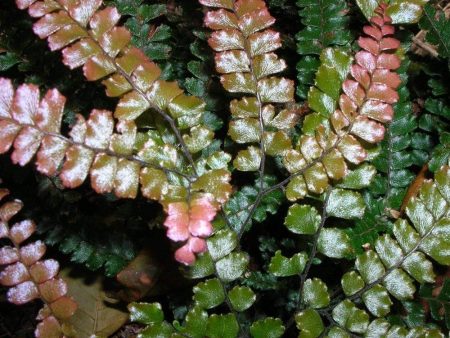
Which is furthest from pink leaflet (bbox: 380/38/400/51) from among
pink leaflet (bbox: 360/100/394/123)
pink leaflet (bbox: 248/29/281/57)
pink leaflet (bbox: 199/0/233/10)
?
pink leaflet (bbox: 199/0/233/10)

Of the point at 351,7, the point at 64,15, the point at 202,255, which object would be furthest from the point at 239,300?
the point at 351,7

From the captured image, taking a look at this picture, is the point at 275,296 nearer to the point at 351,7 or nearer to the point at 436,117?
the point at 436,117

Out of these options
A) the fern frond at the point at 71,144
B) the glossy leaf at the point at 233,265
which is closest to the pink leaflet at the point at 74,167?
the fern frond at the point at 71,144

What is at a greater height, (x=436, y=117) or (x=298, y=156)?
(x=298, y=156)

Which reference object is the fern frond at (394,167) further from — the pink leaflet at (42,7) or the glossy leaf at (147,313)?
the pink leaflet at (42,7)

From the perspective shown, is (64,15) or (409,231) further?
(409,231)

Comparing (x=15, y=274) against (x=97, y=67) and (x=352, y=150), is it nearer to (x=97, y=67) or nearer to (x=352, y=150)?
(x=97, y=67)

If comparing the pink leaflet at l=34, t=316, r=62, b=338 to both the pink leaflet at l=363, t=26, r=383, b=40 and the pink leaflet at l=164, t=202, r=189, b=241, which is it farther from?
the pink leaflet at l=363, t=26, r=383, b=40
